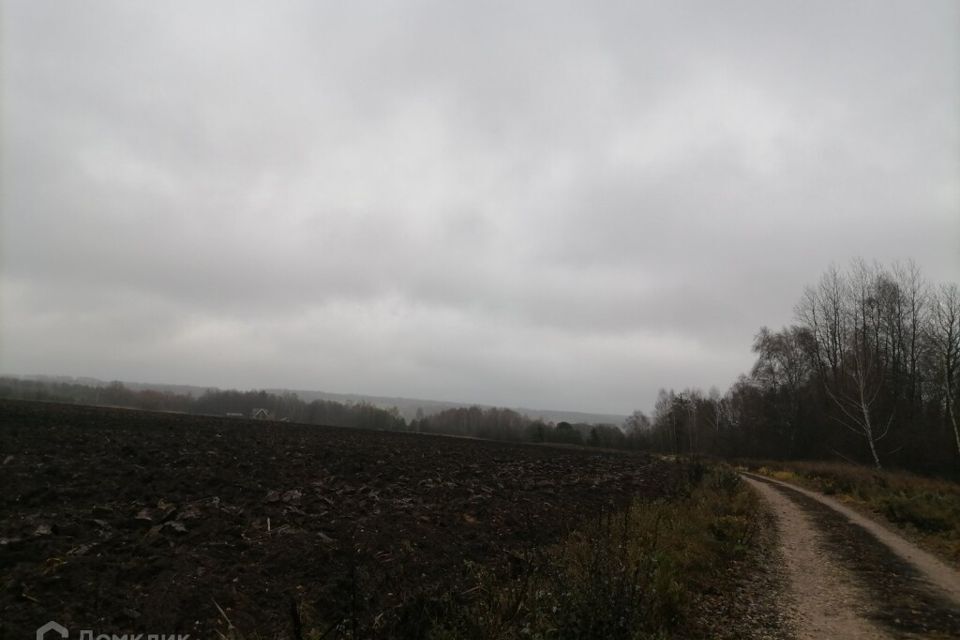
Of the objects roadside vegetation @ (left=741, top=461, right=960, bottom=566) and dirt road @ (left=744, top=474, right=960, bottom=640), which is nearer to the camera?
dirt road @ (left=744, top=474, right=960, bottom=640)

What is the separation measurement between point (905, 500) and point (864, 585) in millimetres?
9856

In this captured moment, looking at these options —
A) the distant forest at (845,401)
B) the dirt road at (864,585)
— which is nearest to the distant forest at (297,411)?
the distant forest at (845,401)

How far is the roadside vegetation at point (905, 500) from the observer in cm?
1218

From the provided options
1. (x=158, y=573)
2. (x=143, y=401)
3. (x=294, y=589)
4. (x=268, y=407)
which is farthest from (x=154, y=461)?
(x=143, y=401)

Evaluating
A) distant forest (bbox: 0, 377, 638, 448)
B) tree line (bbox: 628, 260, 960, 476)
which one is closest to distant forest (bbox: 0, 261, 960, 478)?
tree line (bbox: 628, 260, 960, 476)

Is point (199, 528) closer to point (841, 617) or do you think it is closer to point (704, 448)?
point (841, 617)

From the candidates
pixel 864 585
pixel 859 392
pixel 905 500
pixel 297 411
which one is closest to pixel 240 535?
pixel 864 585

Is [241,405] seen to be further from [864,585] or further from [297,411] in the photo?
[864,585]

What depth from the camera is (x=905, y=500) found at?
15398mm

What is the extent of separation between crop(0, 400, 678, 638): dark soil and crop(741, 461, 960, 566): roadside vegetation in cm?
767

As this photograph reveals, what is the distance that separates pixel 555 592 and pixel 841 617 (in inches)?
186

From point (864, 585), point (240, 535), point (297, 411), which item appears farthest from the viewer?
point (297, 411)

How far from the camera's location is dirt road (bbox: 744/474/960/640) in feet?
21.9

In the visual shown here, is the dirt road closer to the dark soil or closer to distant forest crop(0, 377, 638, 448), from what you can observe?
the dark soil
